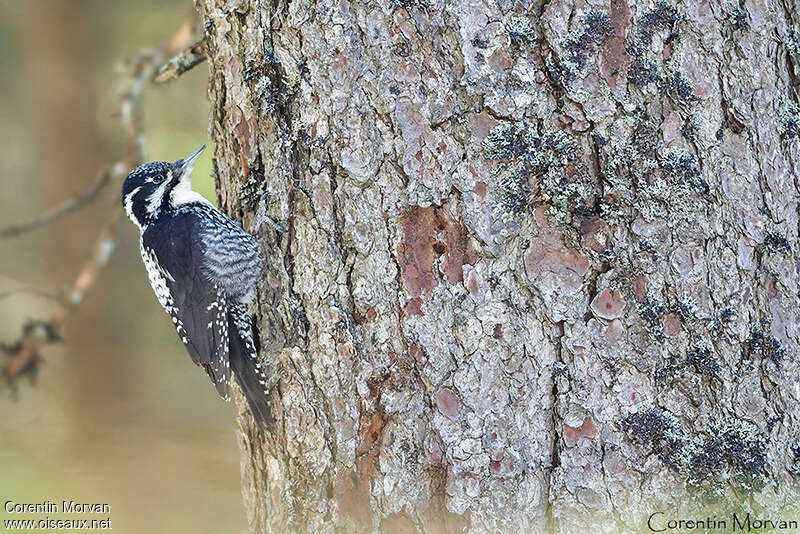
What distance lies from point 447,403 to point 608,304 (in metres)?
0.49

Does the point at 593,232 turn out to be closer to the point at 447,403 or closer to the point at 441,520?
the point at 447,403

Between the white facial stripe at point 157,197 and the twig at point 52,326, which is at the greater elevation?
the white facial stripe at point 157,197

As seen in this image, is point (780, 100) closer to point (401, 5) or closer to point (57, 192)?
point (401, 5)

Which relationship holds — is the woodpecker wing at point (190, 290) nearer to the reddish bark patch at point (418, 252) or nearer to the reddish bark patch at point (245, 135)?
the reddish bark patch at point (245, 135)

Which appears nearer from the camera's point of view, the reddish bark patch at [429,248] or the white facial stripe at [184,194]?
the reddish bark patch at [429,248]

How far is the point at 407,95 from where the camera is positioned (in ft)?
6.97

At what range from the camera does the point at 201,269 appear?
134 inches

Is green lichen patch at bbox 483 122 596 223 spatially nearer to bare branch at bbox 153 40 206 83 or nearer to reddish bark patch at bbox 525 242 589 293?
reddish bark patch at bbox 525 242 589 293

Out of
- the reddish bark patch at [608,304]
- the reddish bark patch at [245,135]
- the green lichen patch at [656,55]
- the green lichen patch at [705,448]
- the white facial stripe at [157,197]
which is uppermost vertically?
the white facial stripe at [157,197]

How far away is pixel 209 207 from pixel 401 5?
1.73m

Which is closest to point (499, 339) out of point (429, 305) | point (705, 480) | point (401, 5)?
point (429, 305)

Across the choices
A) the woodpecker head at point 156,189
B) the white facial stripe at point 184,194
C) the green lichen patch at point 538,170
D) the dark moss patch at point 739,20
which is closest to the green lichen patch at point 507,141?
the green lichen patch at point 538,170

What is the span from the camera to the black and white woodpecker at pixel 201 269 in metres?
2.78

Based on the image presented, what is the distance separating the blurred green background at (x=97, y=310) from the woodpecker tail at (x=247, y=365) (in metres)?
2.81
